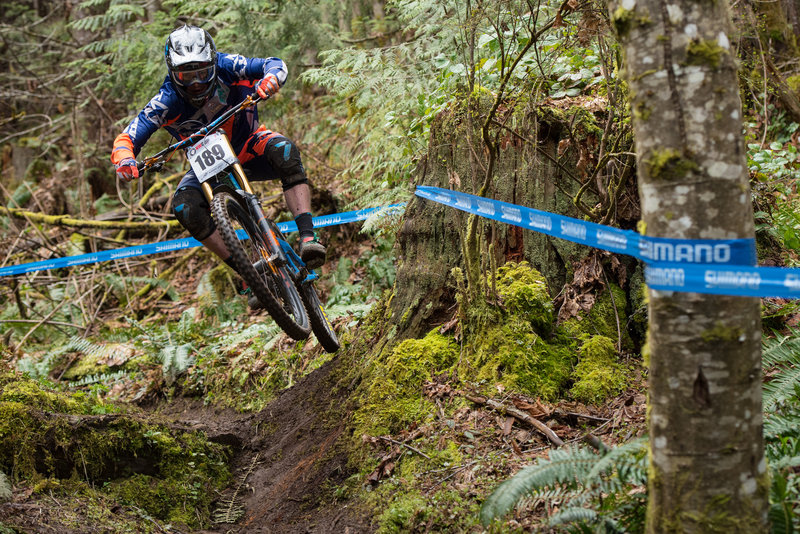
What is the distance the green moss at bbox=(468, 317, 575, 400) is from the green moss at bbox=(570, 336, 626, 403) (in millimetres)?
89

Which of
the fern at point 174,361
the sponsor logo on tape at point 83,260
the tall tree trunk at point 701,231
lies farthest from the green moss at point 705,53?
the sponsor logo on tape at point 83,260

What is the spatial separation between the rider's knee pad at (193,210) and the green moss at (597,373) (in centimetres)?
300

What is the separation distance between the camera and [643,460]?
2.53m

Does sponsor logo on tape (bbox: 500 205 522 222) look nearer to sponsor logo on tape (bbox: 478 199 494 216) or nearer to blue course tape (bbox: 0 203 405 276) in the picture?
sponsor logo on tape (bbox: 478 199 494 216)

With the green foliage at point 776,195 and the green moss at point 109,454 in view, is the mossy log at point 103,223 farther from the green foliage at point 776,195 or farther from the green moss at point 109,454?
the green foliage at point 776,195

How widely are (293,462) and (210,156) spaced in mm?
2364

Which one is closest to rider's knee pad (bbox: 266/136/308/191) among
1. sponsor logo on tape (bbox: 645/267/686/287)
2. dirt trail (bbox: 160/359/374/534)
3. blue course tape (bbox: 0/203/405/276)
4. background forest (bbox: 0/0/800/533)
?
background forest (bbox: 0/0/800/533)

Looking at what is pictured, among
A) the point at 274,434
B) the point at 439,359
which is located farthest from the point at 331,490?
the point at 274,434

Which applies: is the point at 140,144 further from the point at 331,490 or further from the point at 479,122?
the point at 331,490

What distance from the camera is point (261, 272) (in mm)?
4730

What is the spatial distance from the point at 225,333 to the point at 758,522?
6.97 m

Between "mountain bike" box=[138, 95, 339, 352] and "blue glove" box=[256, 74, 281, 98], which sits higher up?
"blue glove" box=[256, 74, 281, 98]

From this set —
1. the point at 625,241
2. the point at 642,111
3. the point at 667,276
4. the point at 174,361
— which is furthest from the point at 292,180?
the point at 667,276

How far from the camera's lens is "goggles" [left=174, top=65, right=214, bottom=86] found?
499 cm
